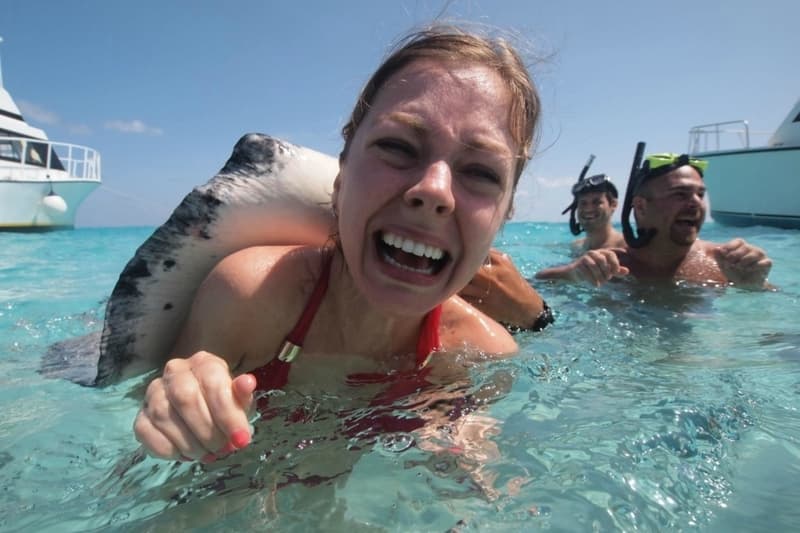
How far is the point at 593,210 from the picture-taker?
745 cm

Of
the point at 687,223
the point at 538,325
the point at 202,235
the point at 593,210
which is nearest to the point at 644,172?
the point at 687,223

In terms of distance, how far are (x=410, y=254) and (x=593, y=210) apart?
20.3 feet

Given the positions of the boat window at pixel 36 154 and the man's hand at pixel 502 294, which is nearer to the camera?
the man's hand at pixel 502 294

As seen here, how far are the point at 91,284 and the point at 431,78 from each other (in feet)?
22.6

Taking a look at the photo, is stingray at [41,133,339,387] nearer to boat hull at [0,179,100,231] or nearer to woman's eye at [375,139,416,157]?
woman's eye at [375,139,416,157]

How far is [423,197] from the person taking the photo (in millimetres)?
1675

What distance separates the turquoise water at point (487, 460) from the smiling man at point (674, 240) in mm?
2163

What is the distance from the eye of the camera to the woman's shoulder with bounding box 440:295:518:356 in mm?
2420

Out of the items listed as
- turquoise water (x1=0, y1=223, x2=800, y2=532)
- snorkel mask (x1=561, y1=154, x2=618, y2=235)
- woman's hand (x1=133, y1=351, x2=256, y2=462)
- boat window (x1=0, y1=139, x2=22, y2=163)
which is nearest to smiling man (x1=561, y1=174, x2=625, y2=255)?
snorkel mask (x1=561, y1=154, x2=618, y2=235)

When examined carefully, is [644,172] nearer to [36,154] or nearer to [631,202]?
[631,202]

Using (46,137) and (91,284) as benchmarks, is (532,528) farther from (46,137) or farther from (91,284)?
(46,137)

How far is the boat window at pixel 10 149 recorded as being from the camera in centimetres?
1869

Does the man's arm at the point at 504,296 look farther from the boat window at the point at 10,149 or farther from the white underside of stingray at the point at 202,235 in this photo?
the boat window at the point at 10,149

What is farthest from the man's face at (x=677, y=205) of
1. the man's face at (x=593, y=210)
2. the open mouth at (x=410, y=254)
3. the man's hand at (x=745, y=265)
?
the open mouth at (x=410, y=254)
